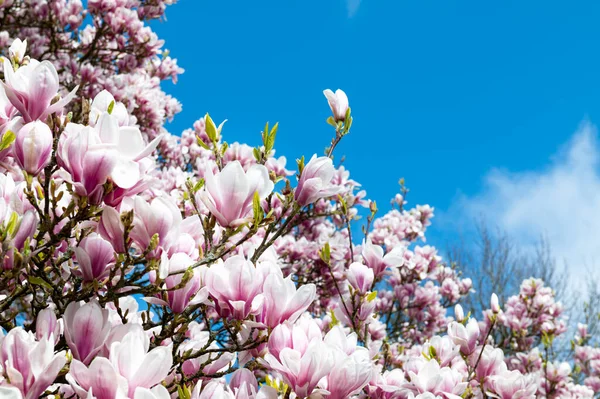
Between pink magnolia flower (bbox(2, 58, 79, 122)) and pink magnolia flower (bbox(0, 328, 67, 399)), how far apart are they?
55 centimetres

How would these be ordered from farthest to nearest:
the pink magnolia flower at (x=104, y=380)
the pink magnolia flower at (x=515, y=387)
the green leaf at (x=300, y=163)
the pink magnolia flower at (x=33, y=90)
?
1. the pink magnolia flower at (x=515, y=387)
2. the green leaf at (x=300, y=163)
3. the pink magnolia flower at (x=33, y=90)
4. the pink magnolia flower at (x=104, y=380)

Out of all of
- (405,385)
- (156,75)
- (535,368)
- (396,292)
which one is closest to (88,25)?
(156,75)

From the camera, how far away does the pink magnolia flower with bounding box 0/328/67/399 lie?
40.6 inches

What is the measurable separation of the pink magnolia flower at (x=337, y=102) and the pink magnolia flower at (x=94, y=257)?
0.94m

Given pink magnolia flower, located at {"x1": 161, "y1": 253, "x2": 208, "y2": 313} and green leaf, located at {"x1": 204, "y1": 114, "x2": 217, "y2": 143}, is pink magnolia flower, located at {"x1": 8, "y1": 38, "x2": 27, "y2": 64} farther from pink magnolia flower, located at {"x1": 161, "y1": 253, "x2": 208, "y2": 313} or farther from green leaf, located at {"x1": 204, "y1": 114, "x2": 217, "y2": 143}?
pink magnolia flower, located at {"x1": 161, "y1": 253, "x2": 208, "y2": 313}

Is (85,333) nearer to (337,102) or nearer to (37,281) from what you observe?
(37,281)

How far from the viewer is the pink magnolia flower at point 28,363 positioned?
1031mm

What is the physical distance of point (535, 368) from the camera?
4.66 metres

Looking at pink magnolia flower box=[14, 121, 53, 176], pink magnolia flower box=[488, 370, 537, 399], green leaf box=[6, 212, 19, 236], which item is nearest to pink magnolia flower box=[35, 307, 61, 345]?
green leaf box=[6, 212, 19, 236]

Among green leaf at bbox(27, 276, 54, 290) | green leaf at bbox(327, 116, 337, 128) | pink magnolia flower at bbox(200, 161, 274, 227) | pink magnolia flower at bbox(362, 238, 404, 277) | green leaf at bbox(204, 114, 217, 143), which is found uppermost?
green leaf at bbox(327, 116, 337, 128)

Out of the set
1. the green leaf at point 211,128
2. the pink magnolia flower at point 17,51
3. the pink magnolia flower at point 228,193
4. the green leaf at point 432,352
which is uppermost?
the green leaf at point 211,128

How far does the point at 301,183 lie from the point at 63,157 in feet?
2.26

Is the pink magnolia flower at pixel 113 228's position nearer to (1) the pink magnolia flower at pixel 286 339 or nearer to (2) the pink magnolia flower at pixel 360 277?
(1) the pink magnolia flower at pixel 286 339

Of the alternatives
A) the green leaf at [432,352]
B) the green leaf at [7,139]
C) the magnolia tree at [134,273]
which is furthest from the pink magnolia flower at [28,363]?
the green leaf at [432,352]
